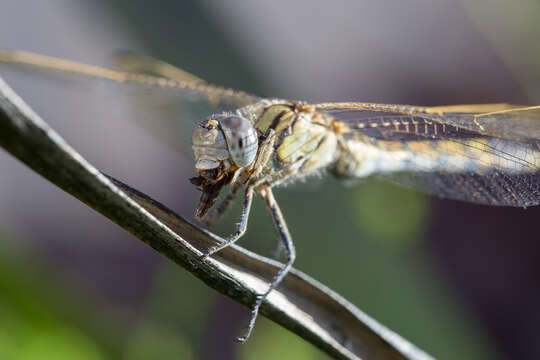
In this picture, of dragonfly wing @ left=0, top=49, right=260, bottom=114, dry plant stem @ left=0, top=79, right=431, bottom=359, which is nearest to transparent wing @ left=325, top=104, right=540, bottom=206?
dragonfly wing @ left=0, top=49, right=260, bottom=114

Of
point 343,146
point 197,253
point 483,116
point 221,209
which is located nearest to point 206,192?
point 221,209

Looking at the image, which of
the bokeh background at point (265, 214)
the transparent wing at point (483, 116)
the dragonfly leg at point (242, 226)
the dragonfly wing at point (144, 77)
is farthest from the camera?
the bokeh background at point (265, 214)

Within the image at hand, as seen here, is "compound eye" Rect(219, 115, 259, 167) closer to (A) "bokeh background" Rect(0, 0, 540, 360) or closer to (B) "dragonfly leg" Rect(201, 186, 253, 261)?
(B) "dragonfly leg" Rect(201, 186, 253, 261)

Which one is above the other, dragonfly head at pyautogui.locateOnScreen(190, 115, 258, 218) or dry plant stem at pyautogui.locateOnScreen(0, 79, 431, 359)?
dragonfly head at pyautogui.locateOnScreen(190, 115, 258, 218)

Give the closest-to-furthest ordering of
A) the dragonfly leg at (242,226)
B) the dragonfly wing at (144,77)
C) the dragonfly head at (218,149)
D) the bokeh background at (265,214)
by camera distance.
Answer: the dragonfly leg at (242,226) → the dragonfly head at (218,149) → the dragonfly wing at (144,77) → the bokeh background at (265,214)

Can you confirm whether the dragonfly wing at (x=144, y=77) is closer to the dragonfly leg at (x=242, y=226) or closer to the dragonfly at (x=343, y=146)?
the dragonfly at (x=343, y=146)

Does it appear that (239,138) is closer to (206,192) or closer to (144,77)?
(206,192)

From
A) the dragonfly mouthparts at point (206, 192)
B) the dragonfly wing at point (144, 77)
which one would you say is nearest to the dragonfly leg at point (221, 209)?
the dragonfly mouthparts at point (206, 192)
